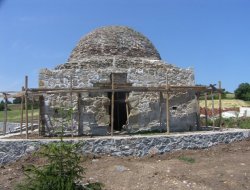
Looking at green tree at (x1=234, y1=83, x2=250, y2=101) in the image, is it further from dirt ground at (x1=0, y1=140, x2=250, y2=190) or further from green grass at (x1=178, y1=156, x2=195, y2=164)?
green grass at (x1=178, y1=156, x2=195, y2=164)

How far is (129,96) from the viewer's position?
14656mm

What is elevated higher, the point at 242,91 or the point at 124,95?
the point at 242,91

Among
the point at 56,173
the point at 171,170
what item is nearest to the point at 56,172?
the point at 56,173

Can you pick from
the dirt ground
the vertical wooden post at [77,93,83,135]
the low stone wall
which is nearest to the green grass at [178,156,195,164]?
the dirt ground

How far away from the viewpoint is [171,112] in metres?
15.1

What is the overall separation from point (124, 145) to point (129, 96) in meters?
2.60

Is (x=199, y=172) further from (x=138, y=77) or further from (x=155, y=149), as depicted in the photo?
(x=138, y=77)

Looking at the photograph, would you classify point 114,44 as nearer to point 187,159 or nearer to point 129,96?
point 129,96

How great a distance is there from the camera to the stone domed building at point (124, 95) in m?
14.4

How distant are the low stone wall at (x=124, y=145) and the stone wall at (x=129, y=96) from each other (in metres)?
1.88

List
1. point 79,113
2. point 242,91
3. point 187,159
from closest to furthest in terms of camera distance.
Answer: point 187,159
point 79,113
point 242,91

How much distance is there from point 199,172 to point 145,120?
4.52 meters

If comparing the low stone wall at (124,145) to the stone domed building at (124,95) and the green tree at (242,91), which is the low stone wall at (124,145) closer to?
the stone domed building at (124,95)

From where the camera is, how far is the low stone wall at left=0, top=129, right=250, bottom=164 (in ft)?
40.8
